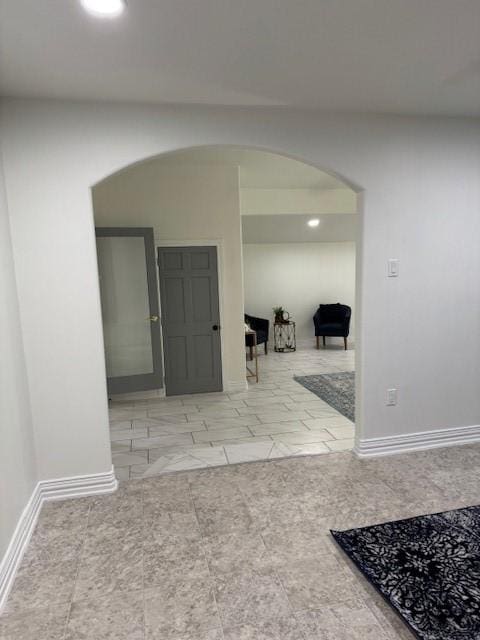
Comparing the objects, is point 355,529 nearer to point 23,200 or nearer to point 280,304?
point 23,200

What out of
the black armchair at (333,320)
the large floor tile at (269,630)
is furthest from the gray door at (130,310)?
the black armchair at (333,320)

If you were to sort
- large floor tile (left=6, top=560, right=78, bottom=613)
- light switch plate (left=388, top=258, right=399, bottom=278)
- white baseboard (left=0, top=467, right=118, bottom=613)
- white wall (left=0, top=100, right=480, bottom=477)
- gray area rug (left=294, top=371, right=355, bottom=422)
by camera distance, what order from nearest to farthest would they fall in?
large floor tile (left=6, top=560, right=78, bottom=613) < white baseboard (left=0, top=467, right=118, bottom=613) < white wall (left=0, top=100, right=480, bottom=477) < light switch plate (left=388, top=258, right=399, bottom=278) < gray area rug (left=294, top=371, right=355, bottom=422)

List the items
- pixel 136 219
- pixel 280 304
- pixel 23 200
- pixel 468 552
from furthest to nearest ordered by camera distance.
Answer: pixel 280 304 → pixel 136 219 → pixel 23 200 → pixel 468 552

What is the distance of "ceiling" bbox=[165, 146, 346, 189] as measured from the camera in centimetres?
414

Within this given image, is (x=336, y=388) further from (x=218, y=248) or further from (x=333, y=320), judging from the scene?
(x=333, y=320)

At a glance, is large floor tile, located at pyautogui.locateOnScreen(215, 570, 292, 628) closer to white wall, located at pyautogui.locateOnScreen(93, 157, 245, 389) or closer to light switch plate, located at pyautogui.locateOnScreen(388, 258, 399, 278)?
light switch plate, located at pyautogui.locateOnScreen(388, 258, 399, 278)

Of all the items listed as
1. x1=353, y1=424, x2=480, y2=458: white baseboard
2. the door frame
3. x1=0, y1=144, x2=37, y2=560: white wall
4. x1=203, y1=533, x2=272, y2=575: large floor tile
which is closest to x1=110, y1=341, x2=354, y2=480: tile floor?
x1=353, y1=424, x2=480, y2=458: white baseboard

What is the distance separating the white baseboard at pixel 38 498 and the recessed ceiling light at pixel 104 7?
2464 millimetres

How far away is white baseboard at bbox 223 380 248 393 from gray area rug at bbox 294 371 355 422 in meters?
0.81

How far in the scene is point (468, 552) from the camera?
200 centimetres

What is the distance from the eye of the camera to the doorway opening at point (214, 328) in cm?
350

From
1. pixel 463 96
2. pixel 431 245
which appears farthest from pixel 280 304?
pixel 463 96

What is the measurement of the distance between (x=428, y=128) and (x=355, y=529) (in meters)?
2.79

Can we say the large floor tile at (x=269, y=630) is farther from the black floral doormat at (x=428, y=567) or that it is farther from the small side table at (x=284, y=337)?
the small side table at (x=284, y=337)
